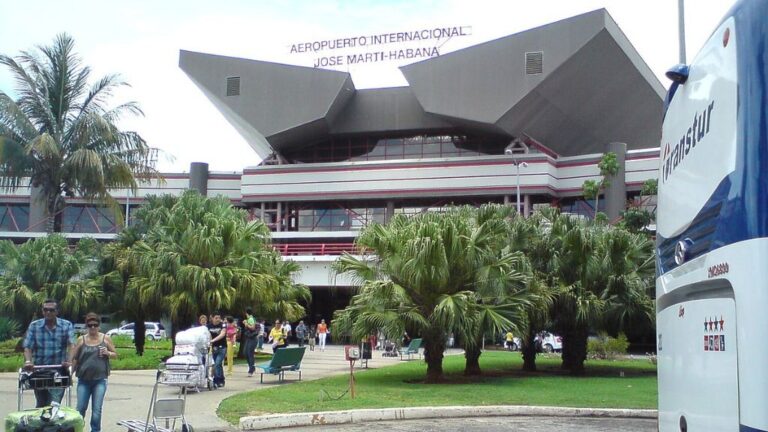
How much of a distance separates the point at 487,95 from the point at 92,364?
46.4 m

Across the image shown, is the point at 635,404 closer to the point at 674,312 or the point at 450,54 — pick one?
the point at 674,312

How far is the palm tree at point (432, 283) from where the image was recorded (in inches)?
710

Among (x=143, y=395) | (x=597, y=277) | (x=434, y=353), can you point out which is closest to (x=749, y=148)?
(x=143, y=395)

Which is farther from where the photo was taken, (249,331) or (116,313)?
(116,313)

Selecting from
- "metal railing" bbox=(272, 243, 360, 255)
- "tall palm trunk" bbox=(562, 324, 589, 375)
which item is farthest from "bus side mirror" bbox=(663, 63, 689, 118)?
"metal railing" bbox=(272, 243, 360, 255)

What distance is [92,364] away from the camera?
31.7 ft

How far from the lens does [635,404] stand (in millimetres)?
14711

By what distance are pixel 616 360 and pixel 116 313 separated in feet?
58.0

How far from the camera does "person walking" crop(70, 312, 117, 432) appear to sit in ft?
31.7

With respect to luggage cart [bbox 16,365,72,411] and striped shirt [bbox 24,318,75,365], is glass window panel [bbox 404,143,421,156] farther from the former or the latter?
luggage cart [bbox 16,365,72,411]

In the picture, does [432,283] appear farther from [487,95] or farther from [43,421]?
[487,95]

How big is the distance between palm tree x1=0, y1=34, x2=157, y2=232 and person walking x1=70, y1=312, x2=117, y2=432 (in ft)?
56.3

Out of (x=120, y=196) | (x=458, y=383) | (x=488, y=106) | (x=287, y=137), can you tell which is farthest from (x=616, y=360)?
(x=120, y=196)

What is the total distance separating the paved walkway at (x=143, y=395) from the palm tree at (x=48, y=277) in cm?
744
